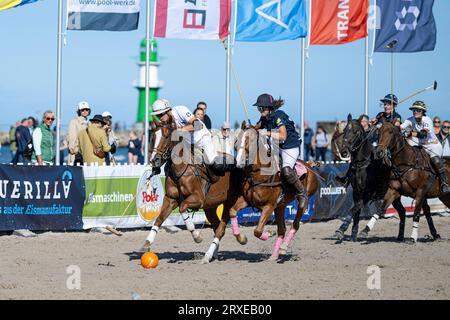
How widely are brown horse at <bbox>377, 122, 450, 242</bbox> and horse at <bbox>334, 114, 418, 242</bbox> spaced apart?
0.75 ft

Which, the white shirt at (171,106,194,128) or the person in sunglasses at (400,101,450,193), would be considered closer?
the white shirt at (171,106,194,128)

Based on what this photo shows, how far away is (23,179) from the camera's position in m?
16.6

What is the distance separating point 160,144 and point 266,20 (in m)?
9.22

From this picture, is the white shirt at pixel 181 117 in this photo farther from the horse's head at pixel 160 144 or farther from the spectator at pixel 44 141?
the spectator at pixel 44 141

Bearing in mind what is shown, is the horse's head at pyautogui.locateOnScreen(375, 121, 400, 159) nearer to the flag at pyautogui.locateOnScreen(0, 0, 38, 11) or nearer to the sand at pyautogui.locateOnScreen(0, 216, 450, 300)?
the sand at pyautogui.locateOnScreen(0, 216, 450, 300)

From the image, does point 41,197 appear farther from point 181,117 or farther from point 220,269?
point 220,269

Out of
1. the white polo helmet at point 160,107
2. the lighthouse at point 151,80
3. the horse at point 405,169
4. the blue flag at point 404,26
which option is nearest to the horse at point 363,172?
the horse at point 405,169

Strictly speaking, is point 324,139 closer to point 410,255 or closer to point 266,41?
point 266,41

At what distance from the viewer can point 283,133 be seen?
13547 mm

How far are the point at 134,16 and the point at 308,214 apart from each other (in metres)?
6.36

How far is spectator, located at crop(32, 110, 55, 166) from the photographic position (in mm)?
18141

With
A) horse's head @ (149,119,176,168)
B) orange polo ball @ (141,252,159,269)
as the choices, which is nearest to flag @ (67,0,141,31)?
horse's head @ (149,119,176,168)

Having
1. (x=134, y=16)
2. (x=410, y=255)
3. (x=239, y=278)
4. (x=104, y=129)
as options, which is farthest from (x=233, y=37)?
(x=239, y=278)

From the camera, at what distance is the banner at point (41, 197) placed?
16469 mm
